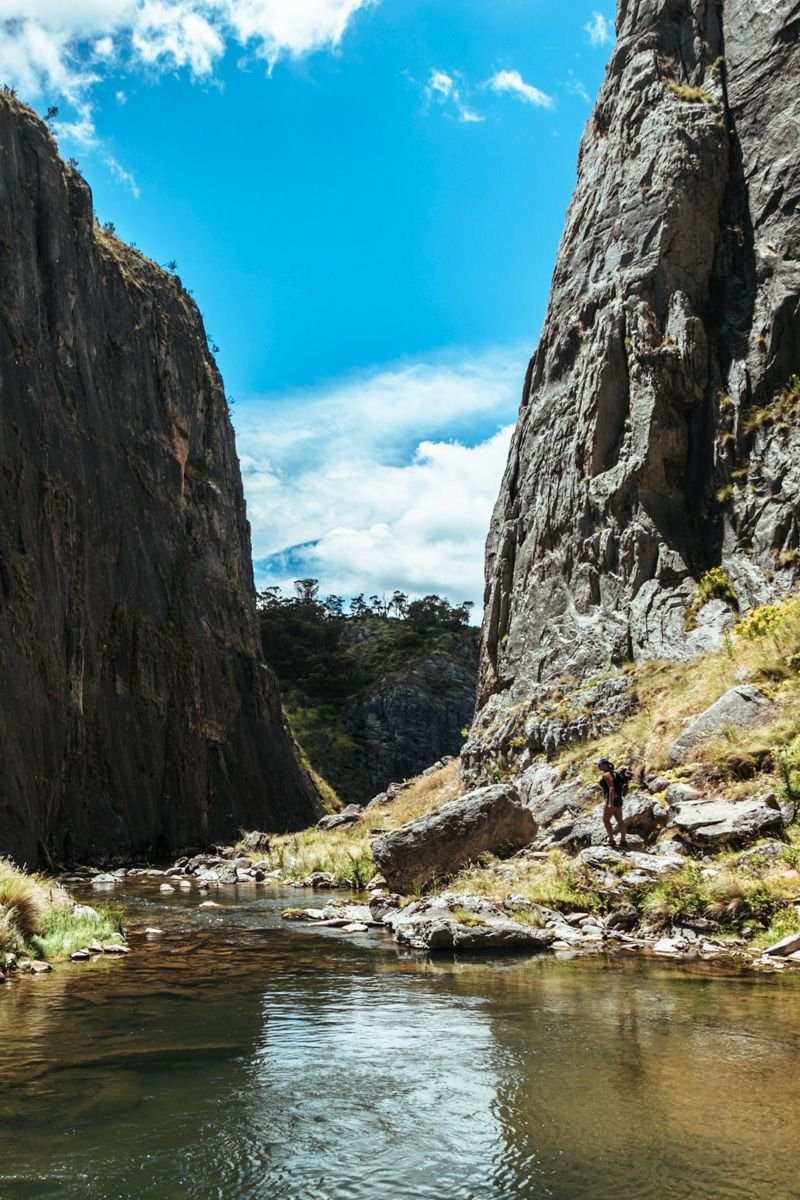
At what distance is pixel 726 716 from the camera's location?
21156 mm

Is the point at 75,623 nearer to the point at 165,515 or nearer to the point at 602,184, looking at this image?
the point at 165,515

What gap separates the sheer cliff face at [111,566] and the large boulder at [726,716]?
22.0 metres

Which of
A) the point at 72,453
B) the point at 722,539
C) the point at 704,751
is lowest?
the point at 704,751

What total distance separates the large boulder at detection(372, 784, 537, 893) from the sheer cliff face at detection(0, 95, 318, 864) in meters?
16.3

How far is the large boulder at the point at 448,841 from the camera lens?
815 inches

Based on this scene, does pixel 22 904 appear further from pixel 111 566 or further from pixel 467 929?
pixel 111 566

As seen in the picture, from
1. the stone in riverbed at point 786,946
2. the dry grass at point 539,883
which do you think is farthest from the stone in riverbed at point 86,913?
the stone in riverbed at point 786,946

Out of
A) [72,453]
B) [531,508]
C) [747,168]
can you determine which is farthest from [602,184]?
[72,453]

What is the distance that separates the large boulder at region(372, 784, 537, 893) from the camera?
67.9ft

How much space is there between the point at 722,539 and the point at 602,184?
1918 centimetres

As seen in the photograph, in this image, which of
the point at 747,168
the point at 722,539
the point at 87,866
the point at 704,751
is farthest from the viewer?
the point at 87,866

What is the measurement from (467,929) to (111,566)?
4165cm

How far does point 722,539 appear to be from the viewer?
102ft

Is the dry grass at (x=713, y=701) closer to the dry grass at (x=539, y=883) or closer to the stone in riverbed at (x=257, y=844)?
the dry grass at (x=539, y=883)
